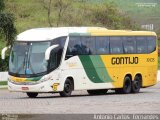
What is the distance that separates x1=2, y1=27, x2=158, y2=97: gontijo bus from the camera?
31938mm

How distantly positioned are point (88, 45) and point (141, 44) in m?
4.25

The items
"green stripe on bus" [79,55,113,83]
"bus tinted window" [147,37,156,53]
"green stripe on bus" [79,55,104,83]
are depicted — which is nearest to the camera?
"green stripe on bus" [79,55,104,83]

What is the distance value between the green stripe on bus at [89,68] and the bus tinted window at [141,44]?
11.8 ft

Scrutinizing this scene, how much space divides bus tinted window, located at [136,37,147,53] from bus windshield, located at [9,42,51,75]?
6.92 metres

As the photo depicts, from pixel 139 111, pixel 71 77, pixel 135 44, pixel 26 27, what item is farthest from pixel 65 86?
pixel 26 27

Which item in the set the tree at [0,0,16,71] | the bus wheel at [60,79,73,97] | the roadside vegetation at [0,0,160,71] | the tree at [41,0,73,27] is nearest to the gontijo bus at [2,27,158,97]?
the bus wheel at [60,79,73,97]

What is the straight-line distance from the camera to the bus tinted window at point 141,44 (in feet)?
122

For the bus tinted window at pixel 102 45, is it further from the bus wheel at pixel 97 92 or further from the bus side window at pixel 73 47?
the bus wheel at pixel 97 92

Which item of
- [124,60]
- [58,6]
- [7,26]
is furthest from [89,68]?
[58,6]

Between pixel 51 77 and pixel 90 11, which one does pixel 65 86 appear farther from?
pixel 90 11

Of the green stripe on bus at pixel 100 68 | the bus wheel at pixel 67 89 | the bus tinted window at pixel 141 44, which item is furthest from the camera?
the bus tinted window at pixel 141 44

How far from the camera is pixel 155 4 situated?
257ft

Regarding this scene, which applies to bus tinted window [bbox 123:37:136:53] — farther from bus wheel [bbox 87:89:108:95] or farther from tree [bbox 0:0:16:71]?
tree [bbox 0:0:16:71]

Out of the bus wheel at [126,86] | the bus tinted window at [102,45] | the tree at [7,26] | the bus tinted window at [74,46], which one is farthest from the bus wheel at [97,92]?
the tree at [7,26]
